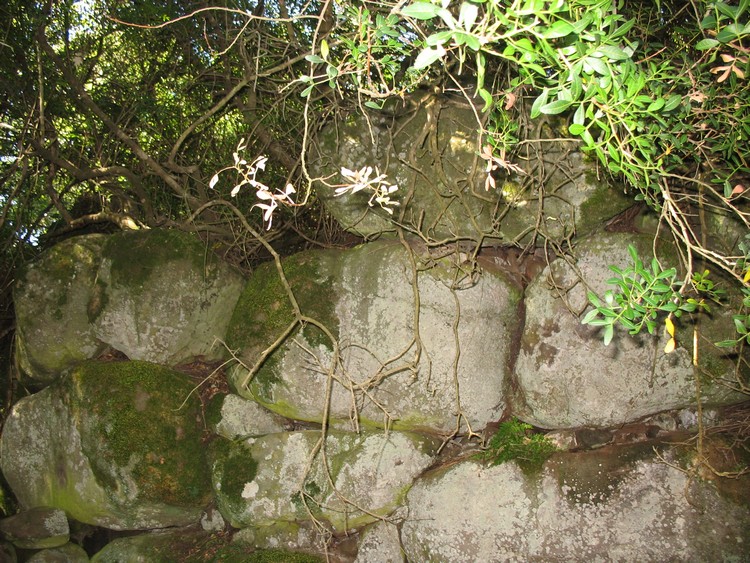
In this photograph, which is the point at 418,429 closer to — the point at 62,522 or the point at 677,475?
the point at 677,475

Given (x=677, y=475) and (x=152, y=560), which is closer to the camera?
(x=677, y=475)

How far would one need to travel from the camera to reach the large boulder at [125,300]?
3.67m

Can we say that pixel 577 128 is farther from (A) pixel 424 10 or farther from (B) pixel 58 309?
(B) pixel 58 309

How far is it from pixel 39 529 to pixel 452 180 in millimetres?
3712

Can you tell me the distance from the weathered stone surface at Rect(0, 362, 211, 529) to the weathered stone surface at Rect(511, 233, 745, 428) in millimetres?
2252

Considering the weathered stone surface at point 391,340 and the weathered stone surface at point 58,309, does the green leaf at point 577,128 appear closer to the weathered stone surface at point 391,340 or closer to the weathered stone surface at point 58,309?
the weathered stone surface at point 391,340

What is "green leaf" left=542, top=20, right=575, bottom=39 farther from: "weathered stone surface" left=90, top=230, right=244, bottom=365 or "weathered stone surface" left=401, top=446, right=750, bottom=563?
"weathered stone surface" left=90, top=230, right=244, bottom=365

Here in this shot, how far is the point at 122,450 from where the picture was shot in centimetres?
346

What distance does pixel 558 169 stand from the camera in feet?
9.71

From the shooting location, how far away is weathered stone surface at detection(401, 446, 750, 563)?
2.61 meters

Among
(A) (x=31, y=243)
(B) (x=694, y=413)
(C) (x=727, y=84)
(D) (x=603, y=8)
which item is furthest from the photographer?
(A) (x=31, y=243)

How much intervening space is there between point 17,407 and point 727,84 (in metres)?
4.81

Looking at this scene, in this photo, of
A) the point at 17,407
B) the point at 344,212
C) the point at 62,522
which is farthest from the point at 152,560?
the point at 344,212

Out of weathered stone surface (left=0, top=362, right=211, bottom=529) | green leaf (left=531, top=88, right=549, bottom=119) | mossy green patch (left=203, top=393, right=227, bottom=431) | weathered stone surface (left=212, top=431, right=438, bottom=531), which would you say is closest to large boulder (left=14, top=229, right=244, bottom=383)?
weathered stone surface (left=0, top=362, right=211, bottom=529)
